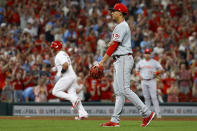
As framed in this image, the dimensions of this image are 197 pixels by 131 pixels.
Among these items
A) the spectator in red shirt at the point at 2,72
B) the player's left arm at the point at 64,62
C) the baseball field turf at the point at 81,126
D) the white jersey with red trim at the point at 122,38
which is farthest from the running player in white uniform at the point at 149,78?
the white jersey with red trim at the point at 122,38

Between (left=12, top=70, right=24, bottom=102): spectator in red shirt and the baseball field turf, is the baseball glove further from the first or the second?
(left=12, top=70, right=24, bottom=102): spectator in red shirt

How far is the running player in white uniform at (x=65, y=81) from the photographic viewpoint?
496 inches

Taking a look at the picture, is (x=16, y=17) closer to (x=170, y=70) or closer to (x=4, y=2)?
(x=4, y=2)

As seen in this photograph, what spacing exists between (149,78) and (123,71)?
6198 mm

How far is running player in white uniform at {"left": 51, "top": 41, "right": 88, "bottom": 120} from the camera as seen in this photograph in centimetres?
1260

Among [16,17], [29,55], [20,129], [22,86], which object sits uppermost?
[16,17]

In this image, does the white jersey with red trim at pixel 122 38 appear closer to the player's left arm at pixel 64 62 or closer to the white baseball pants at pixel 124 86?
the white baseball pants at pixel 124 86

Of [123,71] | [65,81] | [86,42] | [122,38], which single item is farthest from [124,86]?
[86,42]

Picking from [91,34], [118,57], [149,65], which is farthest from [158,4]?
[118,57]

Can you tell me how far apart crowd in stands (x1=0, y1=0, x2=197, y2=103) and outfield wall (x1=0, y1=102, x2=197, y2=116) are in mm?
372

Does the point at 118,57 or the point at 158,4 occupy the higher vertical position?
the point at 158,4

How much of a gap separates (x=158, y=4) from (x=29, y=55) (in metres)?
7.77

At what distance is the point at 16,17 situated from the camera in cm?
2286

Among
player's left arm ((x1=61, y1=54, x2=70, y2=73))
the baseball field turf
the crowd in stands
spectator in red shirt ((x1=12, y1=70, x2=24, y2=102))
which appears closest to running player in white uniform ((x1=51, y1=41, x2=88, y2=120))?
player's left arm ((x1=61, y1=54, x2=70, y2=73))
